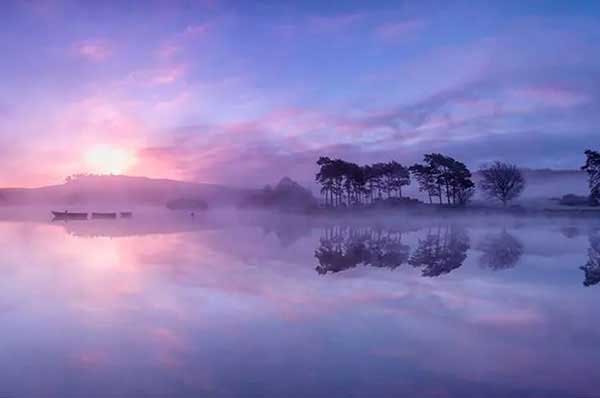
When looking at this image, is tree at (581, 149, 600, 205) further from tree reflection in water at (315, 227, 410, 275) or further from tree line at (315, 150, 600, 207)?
tree reflection in water at (315, 227, 410, 275)

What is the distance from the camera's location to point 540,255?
21391 millimetres

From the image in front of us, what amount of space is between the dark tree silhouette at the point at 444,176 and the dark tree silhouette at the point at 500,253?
49520mm

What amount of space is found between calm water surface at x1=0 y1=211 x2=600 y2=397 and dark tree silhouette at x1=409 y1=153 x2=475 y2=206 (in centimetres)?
5947

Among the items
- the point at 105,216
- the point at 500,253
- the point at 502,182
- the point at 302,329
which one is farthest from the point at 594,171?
the point at 105,216

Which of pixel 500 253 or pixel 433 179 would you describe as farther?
pixel 433 179

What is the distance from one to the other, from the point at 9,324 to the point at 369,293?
30.2 ft

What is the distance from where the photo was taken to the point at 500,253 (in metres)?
22.2

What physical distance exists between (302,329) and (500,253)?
16.2m

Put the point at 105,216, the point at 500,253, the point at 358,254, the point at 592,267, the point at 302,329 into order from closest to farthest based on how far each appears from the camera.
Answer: the point at 302,329 < the point at 592,267 < the point at 500,253 < the point at 358,254 < the point at 105,216

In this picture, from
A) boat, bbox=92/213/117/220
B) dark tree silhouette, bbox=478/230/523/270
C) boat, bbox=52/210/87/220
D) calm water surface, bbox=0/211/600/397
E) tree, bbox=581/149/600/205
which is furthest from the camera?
boat, bbox=52/210/87/220

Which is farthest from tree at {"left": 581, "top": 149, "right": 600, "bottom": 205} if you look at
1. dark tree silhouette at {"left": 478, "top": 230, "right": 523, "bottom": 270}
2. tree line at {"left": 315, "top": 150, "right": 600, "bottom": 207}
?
dark tree silhouette at {"left": 478, "top": 230, "right": 523, "bottom": 270}

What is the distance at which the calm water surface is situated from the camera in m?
6.83

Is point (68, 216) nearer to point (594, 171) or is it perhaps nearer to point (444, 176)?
point (444, 176)

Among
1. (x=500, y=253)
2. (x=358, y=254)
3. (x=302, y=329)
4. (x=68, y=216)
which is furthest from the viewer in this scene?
(x=68, y=216)
